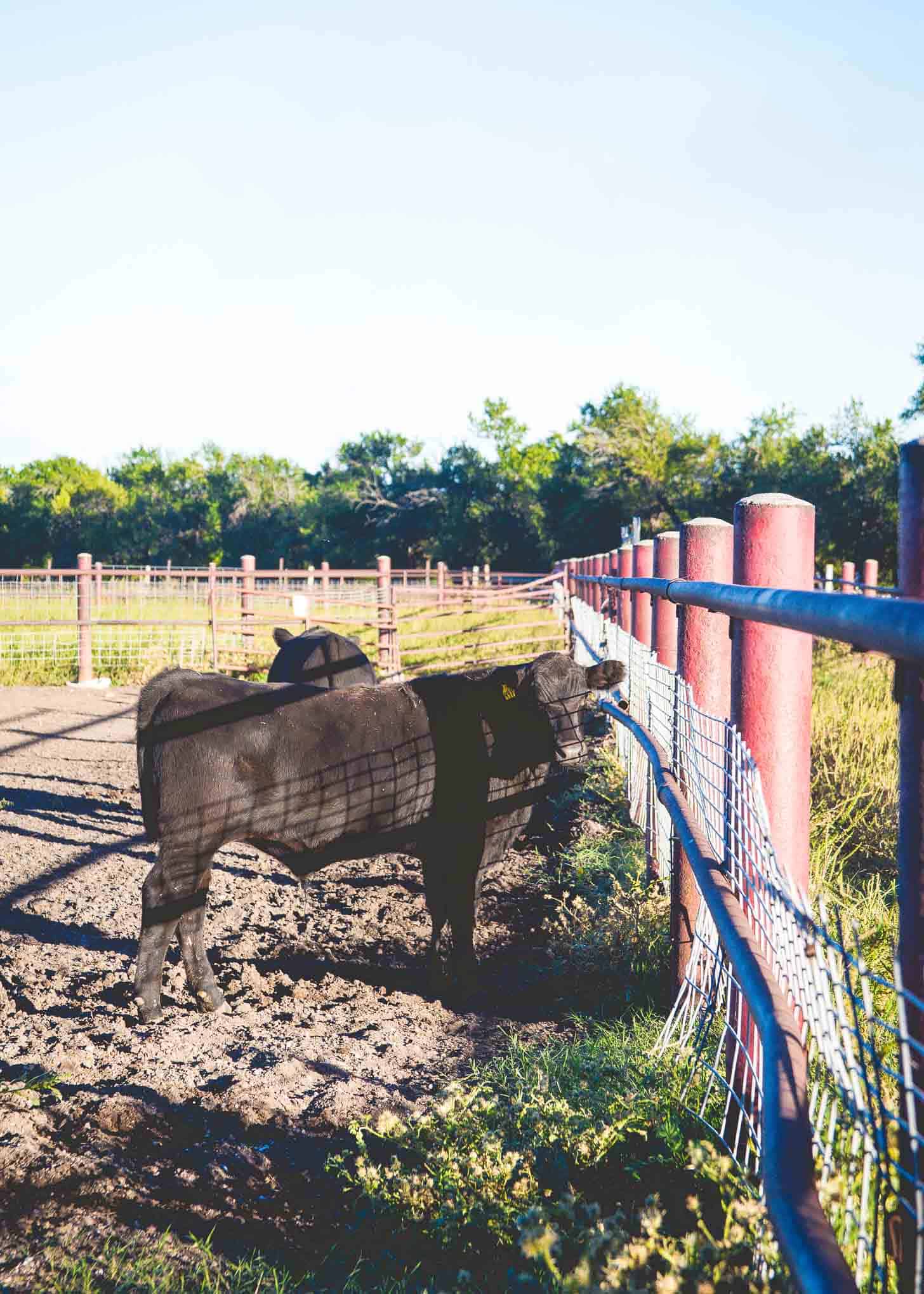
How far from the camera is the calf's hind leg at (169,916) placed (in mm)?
3725

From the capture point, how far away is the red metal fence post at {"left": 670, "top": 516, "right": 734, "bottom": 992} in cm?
322

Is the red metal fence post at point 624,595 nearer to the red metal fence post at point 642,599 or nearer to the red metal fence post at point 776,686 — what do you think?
the red metal fence post at point 642,599

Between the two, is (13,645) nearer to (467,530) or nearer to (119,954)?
(119,954)

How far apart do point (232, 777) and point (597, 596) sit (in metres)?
5.08

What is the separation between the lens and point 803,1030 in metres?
1.72

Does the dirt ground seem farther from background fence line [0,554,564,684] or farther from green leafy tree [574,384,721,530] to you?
green leafy tree [574,384,721,530]

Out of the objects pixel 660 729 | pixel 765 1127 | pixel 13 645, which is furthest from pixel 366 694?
pixel 13 645

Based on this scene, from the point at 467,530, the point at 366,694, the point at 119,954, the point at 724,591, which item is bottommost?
the point at 119,954

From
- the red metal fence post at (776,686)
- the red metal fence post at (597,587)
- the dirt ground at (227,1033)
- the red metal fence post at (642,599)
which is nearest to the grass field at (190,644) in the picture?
the red metal fence post at (597,587)

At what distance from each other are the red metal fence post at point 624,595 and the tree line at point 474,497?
1998cm

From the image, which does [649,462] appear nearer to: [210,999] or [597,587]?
[597,587]

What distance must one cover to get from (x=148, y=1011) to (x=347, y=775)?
1.15 meters

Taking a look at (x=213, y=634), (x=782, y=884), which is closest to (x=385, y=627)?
(x=213, y=634)

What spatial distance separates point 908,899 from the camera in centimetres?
124
